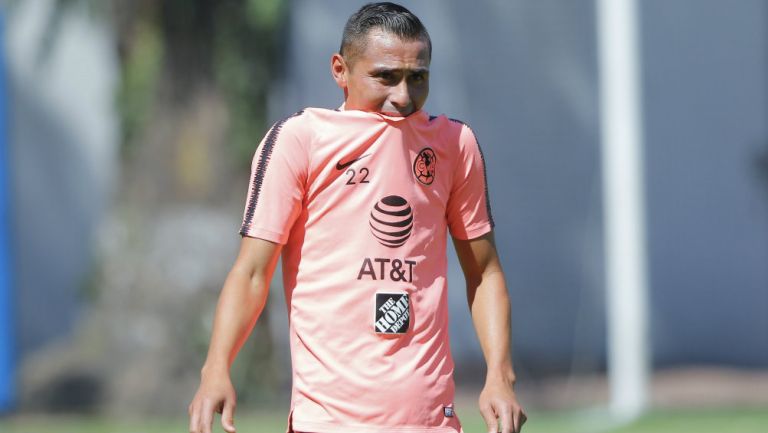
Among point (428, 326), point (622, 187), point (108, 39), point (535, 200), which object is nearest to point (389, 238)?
point (428, 326)

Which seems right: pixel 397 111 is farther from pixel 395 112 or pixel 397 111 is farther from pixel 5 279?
pixel 5 279

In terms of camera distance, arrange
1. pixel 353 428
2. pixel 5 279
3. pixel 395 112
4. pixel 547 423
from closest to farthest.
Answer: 1. pixel 353 428
2. pixel 395 112
3. pixel 547 423
4. pixel 5 279

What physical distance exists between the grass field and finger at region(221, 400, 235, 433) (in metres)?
7.15

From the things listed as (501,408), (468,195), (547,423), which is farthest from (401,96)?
(547,423)

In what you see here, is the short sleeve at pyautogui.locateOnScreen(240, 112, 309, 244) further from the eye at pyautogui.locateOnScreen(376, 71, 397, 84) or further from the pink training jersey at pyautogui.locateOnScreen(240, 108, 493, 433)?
the eye at pyautogui.locateOnScreen(376, 71, 397, 84)

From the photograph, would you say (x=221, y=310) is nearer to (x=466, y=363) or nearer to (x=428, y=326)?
(x=428, y=326)

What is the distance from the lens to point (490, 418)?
387 cm

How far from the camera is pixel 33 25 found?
1332cm

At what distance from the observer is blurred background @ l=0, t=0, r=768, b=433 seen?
12.8 meters

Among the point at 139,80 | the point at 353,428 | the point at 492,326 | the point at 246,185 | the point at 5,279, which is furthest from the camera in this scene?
the point at 139,80

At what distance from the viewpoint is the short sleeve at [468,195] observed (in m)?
4.10

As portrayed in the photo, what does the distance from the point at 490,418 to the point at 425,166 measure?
27.7 inches

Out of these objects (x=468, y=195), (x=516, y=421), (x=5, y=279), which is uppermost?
(x=468, y=195)

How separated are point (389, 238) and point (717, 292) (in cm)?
1246
